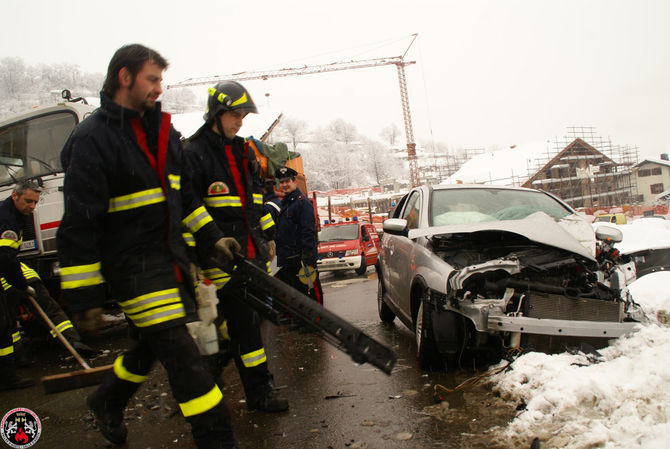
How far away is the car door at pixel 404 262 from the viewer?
177 inches

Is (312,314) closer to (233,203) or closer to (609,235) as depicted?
(233,203)

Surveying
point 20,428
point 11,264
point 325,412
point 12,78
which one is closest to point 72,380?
point 20,428

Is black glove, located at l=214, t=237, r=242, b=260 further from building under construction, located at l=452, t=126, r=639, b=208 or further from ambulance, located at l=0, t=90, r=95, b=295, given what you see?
building under construction, located at l=452, t=126, r=639, b=208

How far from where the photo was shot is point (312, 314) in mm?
2711

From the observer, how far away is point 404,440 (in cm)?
281

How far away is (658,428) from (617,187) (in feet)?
206

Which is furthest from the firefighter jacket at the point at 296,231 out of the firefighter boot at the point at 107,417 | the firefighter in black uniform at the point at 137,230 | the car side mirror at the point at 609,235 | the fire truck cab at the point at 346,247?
the fire truck cab at the point at 346,247

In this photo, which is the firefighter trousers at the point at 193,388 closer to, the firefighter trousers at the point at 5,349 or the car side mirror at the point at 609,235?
the firefighter trousers at the point at 5,349

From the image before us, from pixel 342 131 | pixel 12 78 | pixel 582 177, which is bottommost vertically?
pixel 582 177

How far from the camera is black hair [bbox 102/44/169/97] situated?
2420mm

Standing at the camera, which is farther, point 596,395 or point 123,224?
point 596,395

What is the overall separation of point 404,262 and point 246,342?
1.90 m

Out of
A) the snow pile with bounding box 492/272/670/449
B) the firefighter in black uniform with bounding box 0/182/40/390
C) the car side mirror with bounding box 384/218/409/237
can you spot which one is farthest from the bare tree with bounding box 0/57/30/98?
the snow pile with bounding box 492/272/670/449

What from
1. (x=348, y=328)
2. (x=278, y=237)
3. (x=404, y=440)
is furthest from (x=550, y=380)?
(x=278, y=237)
